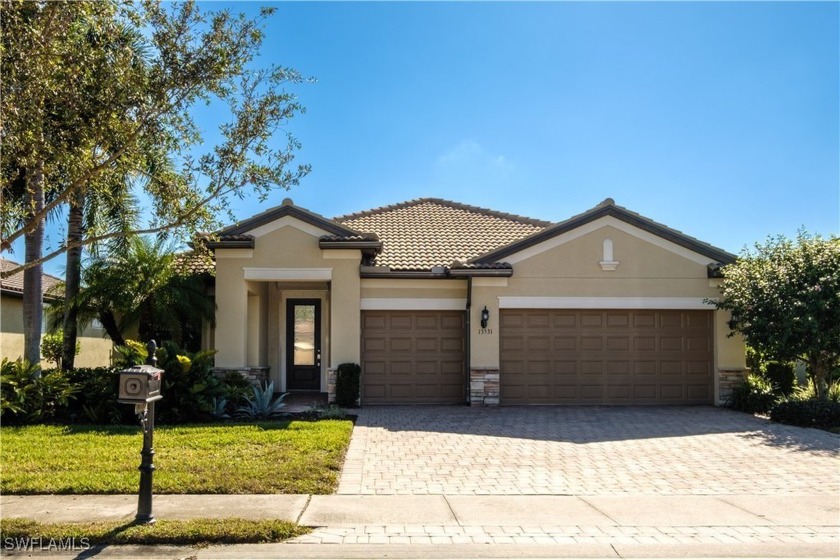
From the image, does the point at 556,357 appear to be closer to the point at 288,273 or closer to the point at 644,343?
the point at 644,343

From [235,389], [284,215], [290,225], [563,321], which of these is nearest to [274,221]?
[284,215]

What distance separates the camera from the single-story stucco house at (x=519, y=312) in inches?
568

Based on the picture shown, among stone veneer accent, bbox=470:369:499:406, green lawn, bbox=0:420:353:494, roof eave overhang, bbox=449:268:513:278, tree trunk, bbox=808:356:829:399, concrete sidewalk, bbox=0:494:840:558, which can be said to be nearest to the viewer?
concrete sidewalk, bbox=0:494:840:558

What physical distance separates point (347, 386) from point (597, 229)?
23.3 ft

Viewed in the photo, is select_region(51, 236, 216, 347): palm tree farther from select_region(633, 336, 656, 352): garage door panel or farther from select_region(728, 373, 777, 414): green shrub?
select_region(728, 373, 777, 414): green shrub

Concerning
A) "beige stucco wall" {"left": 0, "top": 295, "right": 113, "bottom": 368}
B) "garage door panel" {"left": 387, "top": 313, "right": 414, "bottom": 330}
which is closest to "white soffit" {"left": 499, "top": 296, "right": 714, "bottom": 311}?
"garage door panel" {"left": 387, "top": 313, "right": 414, "bottom": 330}

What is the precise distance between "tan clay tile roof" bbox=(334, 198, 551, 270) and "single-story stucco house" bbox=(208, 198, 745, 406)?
0.75 m

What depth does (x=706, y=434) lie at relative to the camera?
36.8 ft

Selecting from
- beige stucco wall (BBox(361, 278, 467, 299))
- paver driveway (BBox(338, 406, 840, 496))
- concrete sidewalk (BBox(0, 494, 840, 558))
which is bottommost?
paver driveway (BBox(338, 406, 840, 496))

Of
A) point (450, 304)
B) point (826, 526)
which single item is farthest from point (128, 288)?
point (826, 526)

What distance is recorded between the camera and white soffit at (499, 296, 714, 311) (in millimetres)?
14594

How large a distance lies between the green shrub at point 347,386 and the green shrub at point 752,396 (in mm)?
8892

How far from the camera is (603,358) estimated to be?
1473 centimetres

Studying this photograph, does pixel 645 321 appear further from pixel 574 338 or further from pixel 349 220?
pixel 349 220
